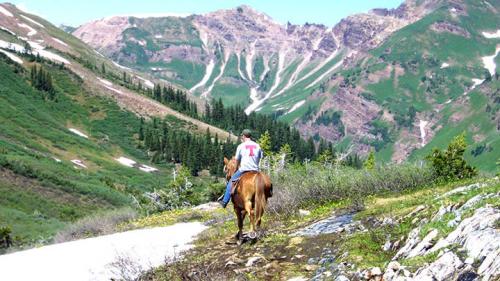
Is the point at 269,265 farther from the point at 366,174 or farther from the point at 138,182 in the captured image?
the point at 138,182

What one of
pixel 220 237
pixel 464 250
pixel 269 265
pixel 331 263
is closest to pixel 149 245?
pixel 220 237

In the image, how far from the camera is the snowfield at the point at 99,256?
17125mm

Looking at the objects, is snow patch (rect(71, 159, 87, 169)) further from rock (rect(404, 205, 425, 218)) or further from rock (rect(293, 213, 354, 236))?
rock (rect(404, 205, 425, 218))

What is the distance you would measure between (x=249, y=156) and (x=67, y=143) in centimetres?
9655

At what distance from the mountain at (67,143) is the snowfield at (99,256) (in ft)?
42.0

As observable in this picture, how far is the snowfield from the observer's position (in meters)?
17.1

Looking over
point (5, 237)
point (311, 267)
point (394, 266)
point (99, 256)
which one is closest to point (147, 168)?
point (5, 237)

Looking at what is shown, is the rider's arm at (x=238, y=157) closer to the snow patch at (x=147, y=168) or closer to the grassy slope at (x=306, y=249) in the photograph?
the grassy slope at (x=306, y=249)

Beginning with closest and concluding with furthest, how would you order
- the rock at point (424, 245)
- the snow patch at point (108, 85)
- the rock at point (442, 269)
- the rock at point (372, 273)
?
1. the rock at point (442, 269)
2. the rock at point (372, 273)
3. the rock at point (424, 245)
4. the snow patch at point (108, 85)

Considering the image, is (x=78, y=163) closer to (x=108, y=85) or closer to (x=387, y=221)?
(x=108, y=85)

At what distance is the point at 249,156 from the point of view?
1653 cm

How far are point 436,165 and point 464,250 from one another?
50.4ft

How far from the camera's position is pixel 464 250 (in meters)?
9.35

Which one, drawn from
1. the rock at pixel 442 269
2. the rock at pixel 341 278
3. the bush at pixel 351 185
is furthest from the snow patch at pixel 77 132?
the rock at pixel 442 269
